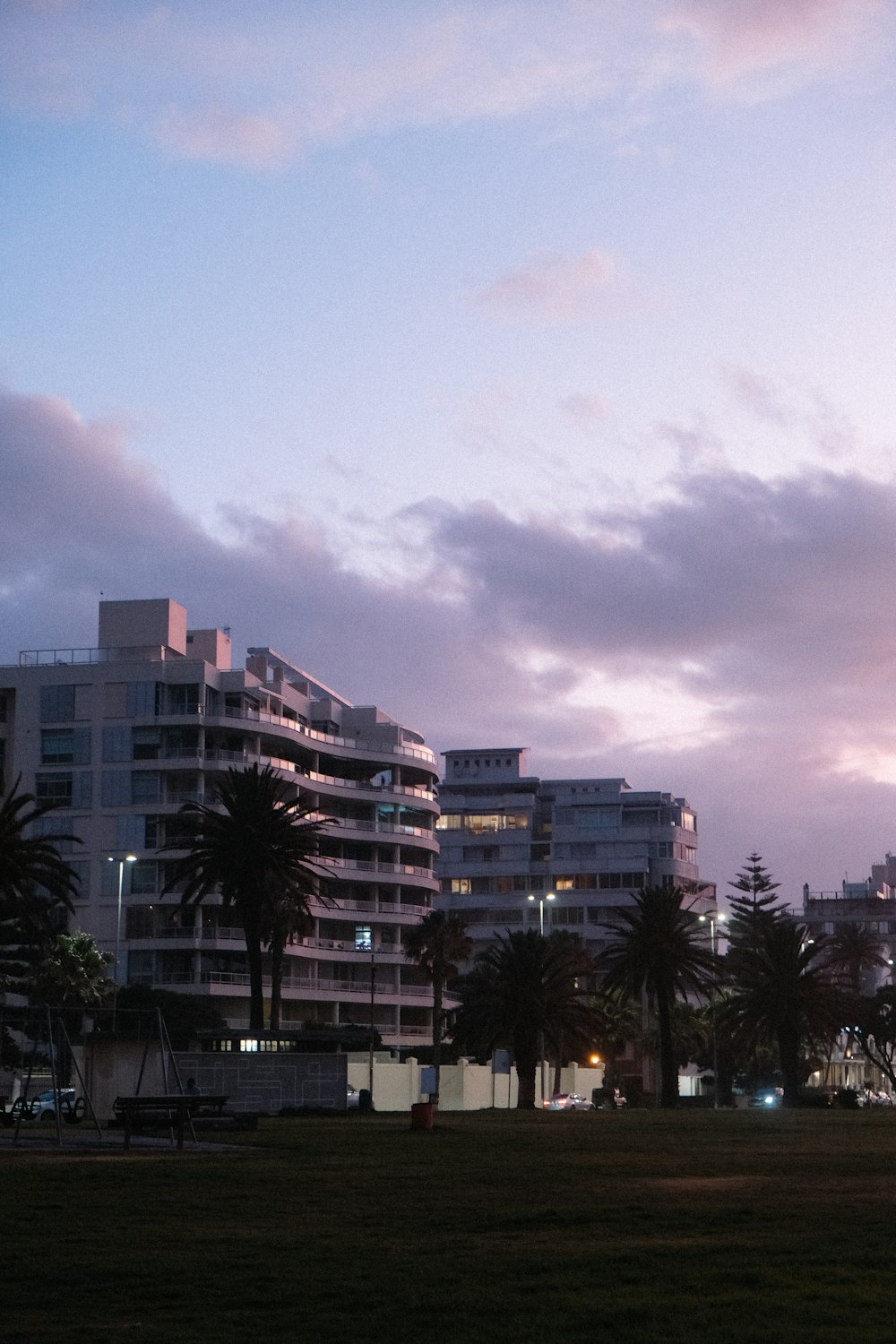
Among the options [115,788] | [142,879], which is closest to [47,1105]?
[142,879]

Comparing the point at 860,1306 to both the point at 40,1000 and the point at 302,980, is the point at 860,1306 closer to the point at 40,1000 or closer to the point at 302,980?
the point at 40,1000

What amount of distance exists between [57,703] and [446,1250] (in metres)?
110

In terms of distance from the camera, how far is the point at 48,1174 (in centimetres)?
2805

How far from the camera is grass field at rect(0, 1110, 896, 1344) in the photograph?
12570 millimetres

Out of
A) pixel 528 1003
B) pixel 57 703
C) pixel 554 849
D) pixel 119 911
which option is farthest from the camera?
pixel 554 849

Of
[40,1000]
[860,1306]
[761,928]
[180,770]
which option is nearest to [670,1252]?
[860,1306]

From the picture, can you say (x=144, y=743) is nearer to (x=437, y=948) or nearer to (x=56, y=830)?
(x=56, y=830)

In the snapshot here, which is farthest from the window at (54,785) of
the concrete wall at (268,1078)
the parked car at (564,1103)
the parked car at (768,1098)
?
the concrete wall at (268,1078)

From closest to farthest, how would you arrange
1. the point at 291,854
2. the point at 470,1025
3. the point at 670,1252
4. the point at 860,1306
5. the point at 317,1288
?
the point at 860,1306, the point at 317,1288, the point at 670,1252, the point at 291,854, the point at 470,1025

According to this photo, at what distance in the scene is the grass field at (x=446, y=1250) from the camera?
12.6 meters

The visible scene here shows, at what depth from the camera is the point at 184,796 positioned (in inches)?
4813

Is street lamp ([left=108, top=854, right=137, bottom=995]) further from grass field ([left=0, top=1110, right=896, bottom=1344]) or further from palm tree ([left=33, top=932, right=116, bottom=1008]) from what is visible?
grass field ([left=0, top=1110, right=896, bottom=1344])

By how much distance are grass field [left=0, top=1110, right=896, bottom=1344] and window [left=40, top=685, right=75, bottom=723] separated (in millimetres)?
92808

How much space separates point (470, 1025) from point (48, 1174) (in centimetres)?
6991
